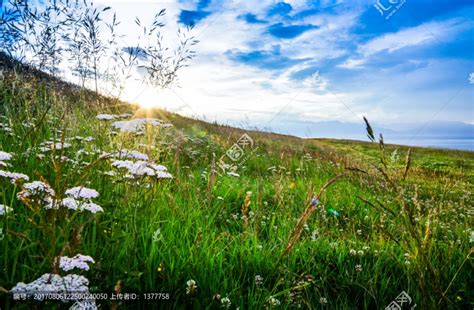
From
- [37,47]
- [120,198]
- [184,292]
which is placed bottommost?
[184,292]

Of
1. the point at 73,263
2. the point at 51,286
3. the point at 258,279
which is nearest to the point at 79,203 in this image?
the point at 73,263

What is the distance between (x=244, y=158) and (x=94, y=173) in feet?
19.6

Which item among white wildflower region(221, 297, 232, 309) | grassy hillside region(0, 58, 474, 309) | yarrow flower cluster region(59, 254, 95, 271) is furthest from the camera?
white wildflower region(221, 297, 232, 309)

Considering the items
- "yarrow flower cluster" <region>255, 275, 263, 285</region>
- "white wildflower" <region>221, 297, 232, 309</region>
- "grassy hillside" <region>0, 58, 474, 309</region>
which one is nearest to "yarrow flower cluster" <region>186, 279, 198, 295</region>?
"grassy hillside" <region>0, 58, 474, 309</region>

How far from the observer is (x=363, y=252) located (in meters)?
3.51

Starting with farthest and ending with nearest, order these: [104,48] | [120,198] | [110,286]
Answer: [104,48]
[120,198]
[110,286]

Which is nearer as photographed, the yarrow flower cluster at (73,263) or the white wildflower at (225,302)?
the yarrow flower cluster at (73,263)

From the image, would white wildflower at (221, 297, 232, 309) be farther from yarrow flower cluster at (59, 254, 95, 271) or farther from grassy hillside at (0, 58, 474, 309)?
yarrow flower cluster at (59, 254, 95, 271)

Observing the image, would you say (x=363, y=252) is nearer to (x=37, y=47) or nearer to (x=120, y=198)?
(x=120, y=198)

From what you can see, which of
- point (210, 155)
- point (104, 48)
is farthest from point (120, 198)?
point (210, 155)

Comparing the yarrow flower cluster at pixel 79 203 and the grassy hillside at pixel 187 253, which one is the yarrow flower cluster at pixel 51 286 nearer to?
the grassy hillside at pixel 187 253

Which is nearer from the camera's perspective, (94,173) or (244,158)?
(94,173)

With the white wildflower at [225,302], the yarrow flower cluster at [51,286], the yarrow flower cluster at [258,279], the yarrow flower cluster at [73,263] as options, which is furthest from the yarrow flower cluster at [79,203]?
the yarrow flower cluster at [258,279]

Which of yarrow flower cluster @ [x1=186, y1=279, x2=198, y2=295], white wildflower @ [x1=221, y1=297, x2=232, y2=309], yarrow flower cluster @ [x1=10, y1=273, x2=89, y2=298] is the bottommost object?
white wildflower @ [x1=221, y1=297, x2=232, y2=309]
